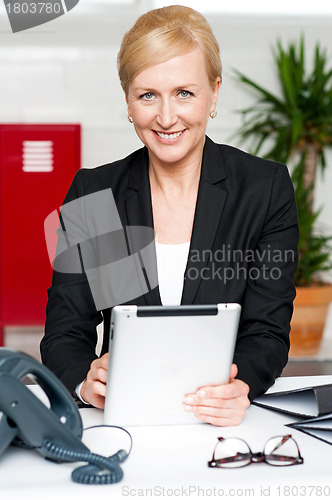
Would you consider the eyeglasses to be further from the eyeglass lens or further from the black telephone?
the black telephone

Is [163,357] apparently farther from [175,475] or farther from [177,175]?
[177,175]

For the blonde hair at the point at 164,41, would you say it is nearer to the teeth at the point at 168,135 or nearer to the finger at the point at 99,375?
the teeth at the point at 168,135

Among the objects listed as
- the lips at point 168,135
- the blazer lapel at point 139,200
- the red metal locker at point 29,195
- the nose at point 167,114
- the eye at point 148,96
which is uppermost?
the eye at point 148,96

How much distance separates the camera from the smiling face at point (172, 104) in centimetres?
185

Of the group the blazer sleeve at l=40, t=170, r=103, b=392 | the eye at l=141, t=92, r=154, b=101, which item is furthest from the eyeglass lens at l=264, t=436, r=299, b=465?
the eye at l=141, t=92, r=154, b=101

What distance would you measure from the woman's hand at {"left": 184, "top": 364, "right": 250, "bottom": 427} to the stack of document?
0.11 m

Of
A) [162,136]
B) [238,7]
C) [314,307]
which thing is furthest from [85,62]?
[162,136]

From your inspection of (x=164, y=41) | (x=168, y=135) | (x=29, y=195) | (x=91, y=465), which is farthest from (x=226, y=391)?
(x=29, y=195)

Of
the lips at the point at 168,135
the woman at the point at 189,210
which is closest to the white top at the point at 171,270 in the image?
the woman at the point at 189,210

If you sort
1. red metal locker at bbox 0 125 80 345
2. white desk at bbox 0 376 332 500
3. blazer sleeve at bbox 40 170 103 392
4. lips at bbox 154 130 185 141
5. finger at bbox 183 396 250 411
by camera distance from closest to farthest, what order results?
1. white desk at bbox 0 376 332 500
2. finger at bbox 183 396 250 411
3. blazer sleeve at bbox 40 170 103 392
4. lips at bbox 154 130 185 141
5. red metal locker at bbox 0 125 80 345

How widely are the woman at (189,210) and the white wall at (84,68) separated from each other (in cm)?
→ 266

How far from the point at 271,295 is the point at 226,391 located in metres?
0.47

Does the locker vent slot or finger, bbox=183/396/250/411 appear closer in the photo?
finger, bbox=183/396/250/411

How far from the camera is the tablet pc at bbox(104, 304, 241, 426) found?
1386 millimetres
